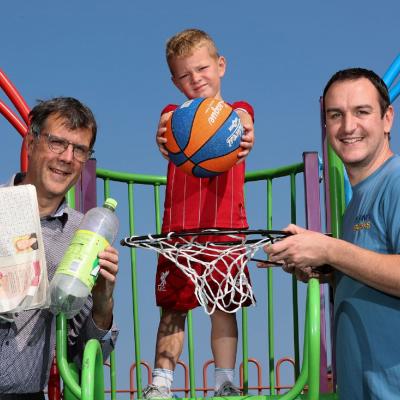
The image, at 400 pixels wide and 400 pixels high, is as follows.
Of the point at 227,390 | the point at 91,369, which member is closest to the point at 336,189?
the point at 227,390

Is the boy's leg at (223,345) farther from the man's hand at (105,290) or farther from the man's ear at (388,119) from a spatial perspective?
the man's ear at (388,119)

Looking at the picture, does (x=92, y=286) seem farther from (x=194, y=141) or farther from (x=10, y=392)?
(x=194, y=141)

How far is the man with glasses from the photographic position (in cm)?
367

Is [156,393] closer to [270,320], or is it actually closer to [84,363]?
[84,363]

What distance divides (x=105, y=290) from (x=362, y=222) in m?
1.22

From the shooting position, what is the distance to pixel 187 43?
465cm

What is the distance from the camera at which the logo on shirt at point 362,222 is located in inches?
131

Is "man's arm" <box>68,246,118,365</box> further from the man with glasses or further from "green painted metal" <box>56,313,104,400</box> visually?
"green painted metal" <box>56,313,104,400</box>

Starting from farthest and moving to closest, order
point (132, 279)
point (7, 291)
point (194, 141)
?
1. point (132, 279)
2. point (194, 141)
3. point (7, 291)

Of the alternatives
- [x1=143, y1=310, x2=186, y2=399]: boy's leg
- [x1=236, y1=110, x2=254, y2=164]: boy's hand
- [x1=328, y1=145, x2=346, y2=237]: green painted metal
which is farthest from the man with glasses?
[x1=328, y1=145, x2=346, y2=237]: green painted metal

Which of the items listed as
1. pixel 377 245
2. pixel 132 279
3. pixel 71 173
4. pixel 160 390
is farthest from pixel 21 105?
pixel 377 245

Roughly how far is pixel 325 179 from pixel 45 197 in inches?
68.8

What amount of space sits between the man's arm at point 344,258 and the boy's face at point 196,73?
4.99ft

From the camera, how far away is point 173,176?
15.9 ft
